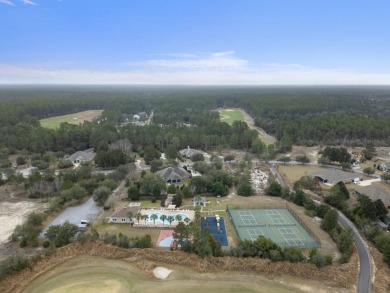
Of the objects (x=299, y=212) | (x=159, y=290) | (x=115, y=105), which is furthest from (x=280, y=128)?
(x=115, y=105)

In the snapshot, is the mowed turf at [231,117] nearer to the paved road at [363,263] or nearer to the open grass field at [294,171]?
the open grass field at [294,171]

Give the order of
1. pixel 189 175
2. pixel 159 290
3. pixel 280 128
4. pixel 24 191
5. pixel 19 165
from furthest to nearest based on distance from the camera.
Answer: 1. pixel 280 128
2. pixel 19 165
3. pixel 189 175
4. pixel 24 191
5. pixel 159 290

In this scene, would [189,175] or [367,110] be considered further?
[367,110]

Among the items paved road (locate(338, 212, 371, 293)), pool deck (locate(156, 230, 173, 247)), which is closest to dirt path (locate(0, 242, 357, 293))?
paved road (locate(338, 212, 371, 293))

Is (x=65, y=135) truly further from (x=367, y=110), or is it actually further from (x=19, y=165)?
(x=367, y=110)

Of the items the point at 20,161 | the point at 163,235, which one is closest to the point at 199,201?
the point at 163,235

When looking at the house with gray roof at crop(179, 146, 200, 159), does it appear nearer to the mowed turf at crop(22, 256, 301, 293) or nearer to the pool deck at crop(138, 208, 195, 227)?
the pool deck at crop(138, 208, 195, 227)
